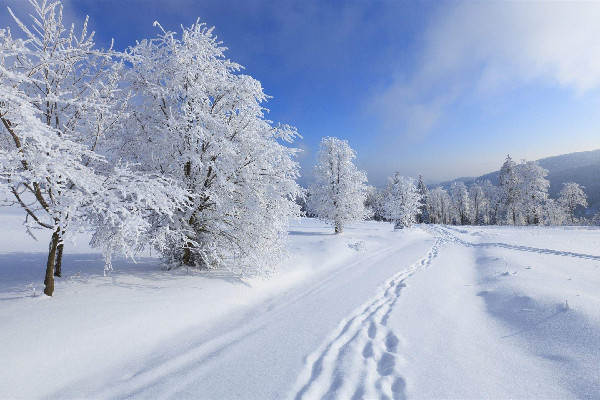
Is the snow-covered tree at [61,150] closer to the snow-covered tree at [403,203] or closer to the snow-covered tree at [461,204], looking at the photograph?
the snow-covered tree at [403,203]

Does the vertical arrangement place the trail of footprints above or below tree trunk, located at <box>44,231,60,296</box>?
below

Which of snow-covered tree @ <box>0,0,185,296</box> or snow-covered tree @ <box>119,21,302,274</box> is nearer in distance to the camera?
snow-covered tree @ <box>0,0,185,296</box>

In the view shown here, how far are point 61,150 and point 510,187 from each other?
59.5m

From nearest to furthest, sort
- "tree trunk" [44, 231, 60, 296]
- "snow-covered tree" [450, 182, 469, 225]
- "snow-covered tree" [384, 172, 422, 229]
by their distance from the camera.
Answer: "tree trunk" [44, 231, 60, 296] → "snow-covered tree" [384, 172, 422, 229] → "snow-covered tree" [450, 182, 469, 225]

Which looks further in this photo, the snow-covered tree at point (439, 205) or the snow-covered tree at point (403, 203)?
the snow-covered tree at point (439, 205)

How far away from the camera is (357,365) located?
4.30 meters

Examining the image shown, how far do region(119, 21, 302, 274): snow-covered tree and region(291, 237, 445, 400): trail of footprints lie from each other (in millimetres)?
4341

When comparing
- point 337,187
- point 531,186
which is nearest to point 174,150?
point 337,187

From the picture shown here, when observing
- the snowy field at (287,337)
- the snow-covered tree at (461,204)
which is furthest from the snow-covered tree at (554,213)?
the snowy field at (287,337)

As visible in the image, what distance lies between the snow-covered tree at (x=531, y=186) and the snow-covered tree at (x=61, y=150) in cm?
5634

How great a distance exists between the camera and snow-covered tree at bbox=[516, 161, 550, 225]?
43.8 metres

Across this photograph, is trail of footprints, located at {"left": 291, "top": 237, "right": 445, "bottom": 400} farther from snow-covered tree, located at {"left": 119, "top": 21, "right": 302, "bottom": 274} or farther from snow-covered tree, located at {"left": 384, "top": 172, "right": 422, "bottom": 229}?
snow-covered tree, located at {"left": 384, "top": 172, "right": 422, "bottom": 229}

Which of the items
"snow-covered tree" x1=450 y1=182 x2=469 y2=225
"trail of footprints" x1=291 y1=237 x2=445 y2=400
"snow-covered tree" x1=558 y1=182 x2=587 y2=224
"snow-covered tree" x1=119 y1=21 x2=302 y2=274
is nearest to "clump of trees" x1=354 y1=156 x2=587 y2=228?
"snow-covered tree" x1=558 y1=182 x2=587 y2=224

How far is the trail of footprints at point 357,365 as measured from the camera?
3668 millimetres
